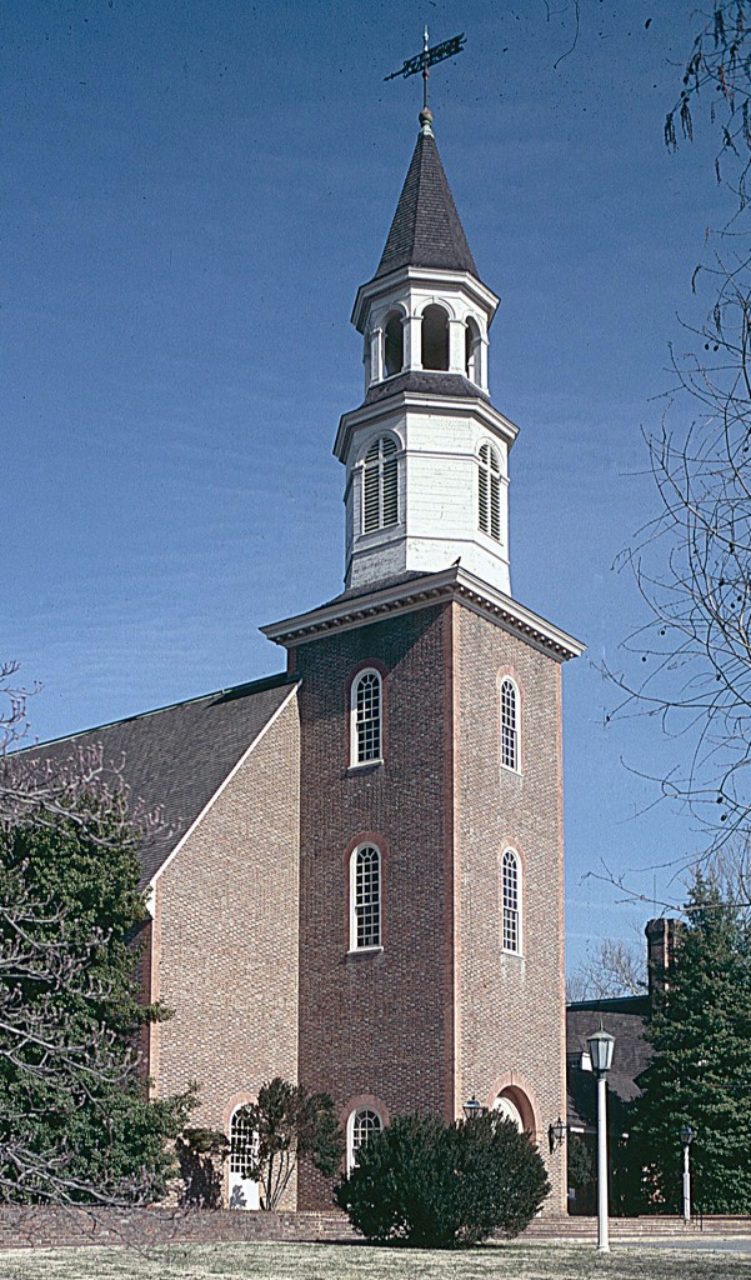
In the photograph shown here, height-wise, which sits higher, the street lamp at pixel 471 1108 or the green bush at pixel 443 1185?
the street lamp at pixel 471 1108

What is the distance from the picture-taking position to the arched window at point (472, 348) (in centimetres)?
3772

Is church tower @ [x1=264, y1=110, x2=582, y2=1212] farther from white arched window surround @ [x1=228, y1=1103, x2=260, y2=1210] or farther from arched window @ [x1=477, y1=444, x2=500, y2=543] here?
white arched window surround @ [x1=228, y1=1103, x2=260, y2=1210]

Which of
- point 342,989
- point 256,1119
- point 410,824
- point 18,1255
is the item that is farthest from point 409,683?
point 18,1255

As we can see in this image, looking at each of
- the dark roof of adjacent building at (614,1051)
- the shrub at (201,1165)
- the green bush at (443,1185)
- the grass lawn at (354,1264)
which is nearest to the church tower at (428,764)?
the shrub at (201,1165)

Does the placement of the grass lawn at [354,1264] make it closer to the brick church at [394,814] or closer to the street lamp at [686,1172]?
the brick church at [394,814]

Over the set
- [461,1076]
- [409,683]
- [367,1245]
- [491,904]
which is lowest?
[367,1245]

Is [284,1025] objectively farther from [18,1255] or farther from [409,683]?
[18,1255]

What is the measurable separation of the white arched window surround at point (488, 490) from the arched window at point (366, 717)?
424 centimetres

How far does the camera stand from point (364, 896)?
33.8 metres

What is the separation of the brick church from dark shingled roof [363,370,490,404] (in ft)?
0.24

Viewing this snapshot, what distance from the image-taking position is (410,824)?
33250 mm

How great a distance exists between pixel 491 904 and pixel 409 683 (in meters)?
4.76

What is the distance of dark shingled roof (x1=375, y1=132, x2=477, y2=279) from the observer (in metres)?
37.7

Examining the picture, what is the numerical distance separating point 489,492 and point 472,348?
371cm
